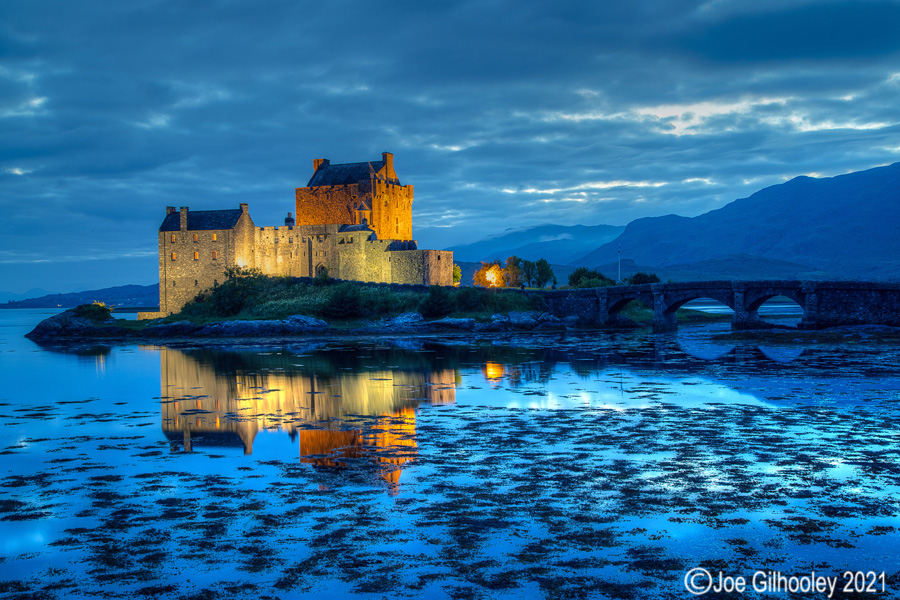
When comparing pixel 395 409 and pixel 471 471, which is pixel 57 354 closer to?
pixel 395 409

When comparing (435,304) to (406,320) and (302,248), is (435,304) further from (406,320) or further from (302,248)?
(302,248)

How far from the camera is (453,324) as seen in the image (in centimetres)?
6100

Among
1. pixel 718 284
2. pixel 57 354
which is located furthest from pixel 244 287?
pixel 718 284

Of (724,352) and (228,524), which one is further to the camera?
(724,352)

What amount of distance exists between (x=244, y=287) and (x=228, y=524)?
201ft

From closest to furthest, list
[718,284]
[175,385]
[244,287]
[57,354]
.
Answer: [175,385]
[57,354]
[718,284]
[244,287]

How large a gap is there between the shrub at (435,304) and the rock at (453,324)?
2.96 meters

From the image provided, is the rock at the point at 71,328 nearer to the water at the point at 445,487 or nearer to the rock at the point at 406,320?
the rock at the point at 406,320

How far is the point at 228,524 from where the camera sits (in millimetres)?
10039

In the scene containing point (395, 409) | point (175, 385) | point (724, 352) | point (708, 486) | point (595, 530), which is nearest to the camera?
point (595, 530)

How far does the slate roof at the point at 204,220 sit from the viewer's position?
237 feet

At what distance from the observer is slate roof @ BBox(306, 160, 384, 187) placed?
261ft

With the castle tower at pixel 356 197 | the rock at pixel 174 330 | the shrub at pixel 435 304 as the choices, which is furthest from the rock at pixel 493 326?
the rock at pixel 174 330

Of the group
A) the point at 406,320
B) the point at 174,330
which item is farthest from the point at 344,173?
the point at 174,330
